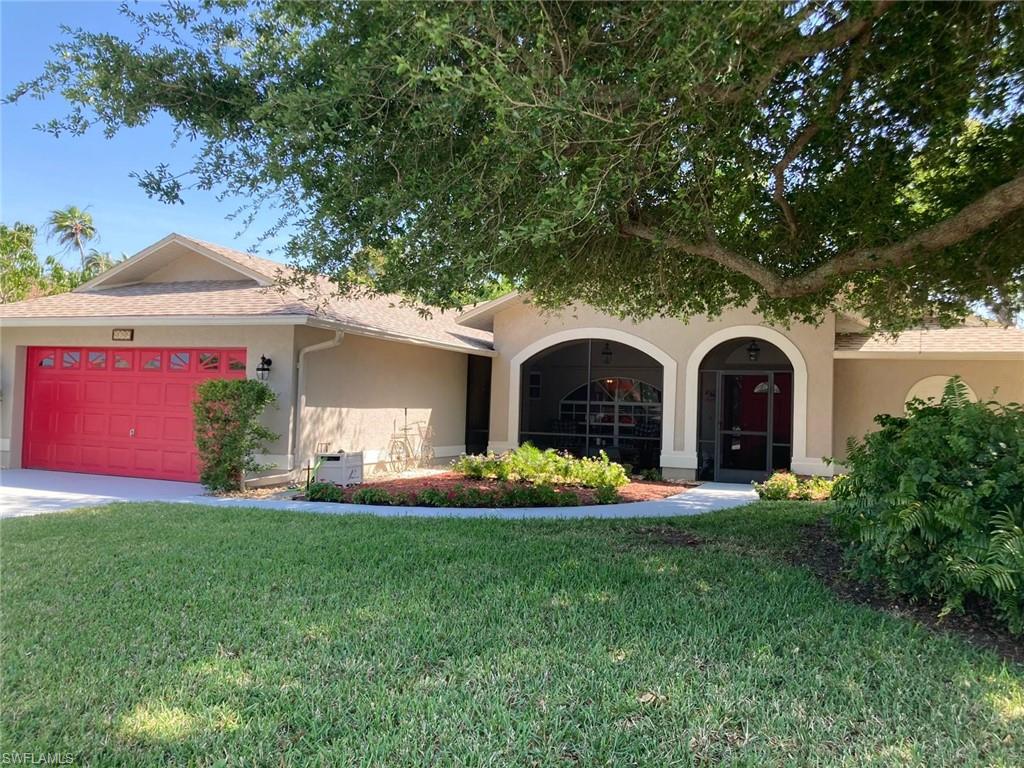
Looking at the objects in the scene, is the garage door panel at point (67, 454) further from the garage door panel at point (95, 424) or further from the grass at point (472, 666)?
the grass at point (472, 666)

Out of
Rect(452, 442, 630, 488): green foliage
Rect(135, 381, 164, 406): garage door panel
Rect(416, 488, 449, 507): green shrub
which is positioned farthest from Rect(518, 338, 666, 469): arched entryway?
Rect(135, 381, 164, 406): garage door panel

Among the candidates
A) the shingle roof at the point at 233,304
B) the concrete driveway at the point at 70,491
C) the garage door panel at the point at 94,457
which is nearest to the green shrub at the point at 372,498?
the concrete driveway at the point at 70,491

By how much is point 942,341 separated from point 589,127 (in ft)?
39.5

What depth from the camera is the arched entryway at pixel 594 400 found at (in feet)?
→ 53.3

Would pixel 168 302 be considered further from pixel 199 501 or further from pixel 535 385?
pixel 535 385

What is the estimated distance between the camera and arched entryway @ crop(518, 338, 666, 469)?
16.2m

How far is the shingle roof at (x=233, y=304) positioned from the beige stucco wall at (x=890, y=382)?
8472 mm

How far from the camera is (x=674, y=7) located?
4777mm

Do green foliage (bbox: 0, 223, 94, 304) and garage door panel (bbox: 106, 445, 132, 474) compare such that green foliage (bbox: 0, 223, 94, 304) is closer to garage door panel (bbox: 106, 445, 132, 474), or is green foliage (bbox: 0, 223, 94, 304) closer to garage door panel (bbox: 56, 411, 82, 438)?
garage door panel (bbox: 56, 411, 82, 438)

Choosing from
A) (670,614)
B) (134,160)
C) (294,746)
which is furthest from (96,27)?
(670,614)

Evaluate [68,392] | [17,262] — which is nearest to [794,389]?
[68,392]

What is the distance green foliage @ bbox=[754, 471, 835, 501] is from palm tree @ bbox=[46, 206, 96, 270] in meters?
43.0

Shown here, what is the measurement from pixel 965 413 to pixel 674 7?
12.4 feet

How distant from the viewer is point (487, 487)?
12.0 meters
